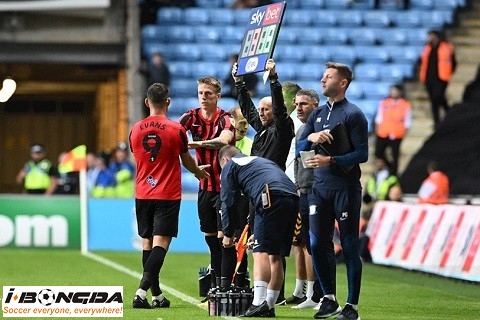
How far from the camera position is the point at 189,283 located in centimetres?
1608

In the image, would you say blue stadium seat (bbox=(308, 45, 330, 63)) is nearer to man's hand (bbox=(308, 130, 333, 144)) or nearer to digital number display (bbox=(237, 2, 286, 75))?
digital number display (bbox=(237, 2, 286, 75))

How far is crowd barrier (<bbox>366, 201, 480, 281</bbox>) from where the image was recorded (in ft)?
57.2

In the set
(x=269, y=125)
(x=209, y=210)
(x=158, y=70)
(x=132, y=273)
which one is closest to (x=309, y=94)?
(x=269, y=125)

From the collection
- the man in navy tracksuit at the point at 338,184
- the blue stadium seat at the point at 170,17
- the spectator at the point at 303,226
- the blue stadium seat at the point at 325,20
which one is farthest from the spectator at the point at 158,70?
the man in navy tracksuit at the point at 338,184

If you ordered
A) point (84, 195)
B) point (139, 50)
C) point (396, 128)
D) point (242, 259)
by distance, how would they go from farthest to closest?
point (139, 50), point (396, 128), point (84, 195), point (242, 259)

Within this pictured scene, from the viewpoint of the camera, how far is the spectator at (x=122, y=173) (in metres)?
26.7

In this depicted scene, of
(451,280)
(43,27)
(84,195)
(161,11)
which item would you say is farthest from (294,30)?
(451,280)

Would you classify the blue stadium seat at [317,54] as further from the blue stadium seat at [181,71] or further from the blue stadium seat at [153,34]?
the blue stadium seat at [153,34]

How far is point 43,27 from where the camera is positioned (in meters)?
30.5

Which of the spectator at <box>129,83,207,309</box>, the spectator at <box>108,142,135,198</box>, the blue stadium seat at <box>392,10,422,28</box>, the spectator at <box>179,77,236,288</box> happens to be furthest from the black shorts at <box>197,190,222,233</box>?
the blue stadium seat at <box>392,10,422,28</box>

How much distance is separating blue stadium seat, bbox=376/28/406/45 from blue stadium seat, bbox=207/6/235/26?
3.35 metres

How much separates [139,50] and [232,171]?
19.5m

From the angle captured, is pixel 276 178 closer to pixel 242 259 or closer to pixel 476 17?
pixel 242 259

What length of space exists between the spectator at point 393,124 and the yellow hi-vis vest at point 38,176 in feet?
20.8
